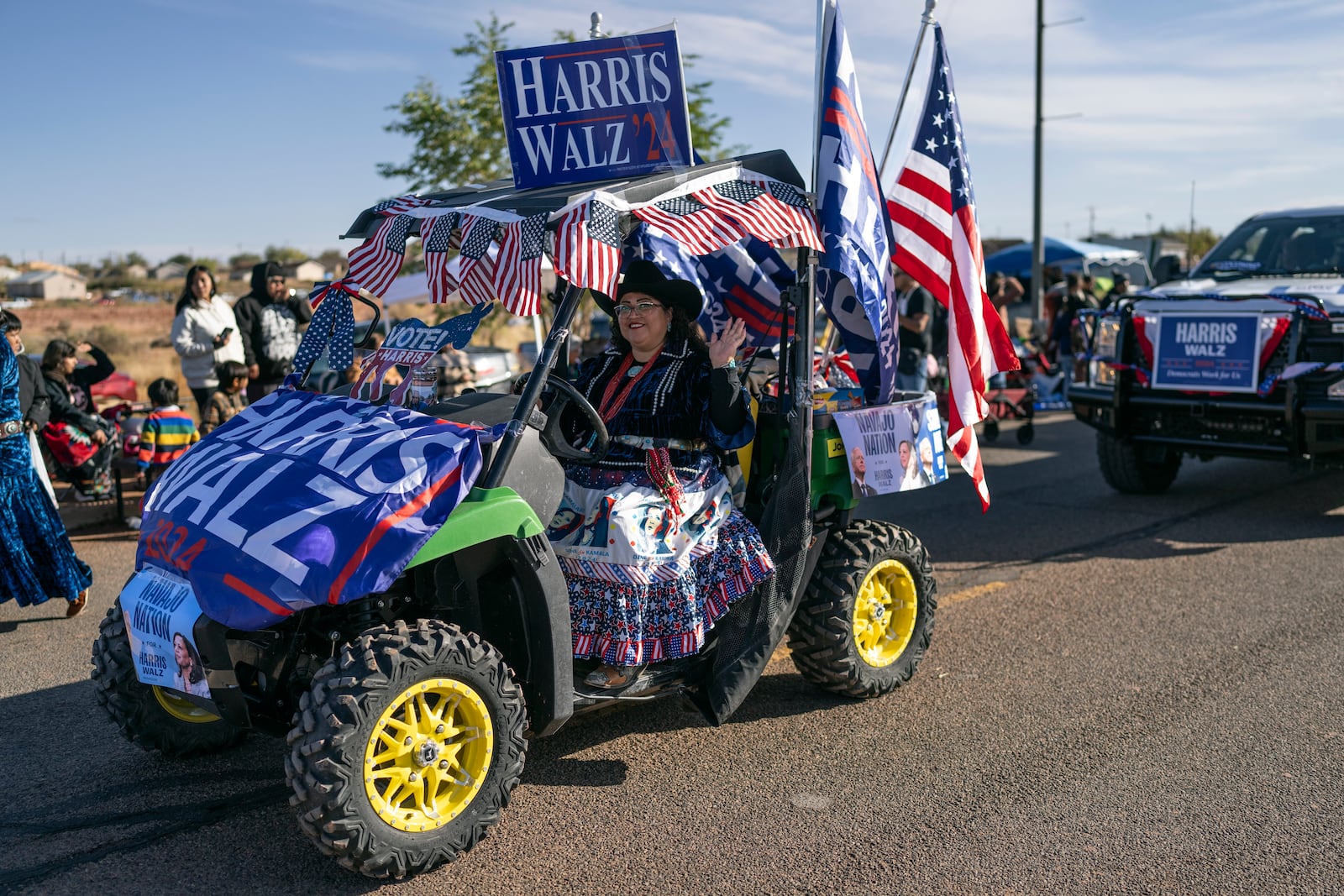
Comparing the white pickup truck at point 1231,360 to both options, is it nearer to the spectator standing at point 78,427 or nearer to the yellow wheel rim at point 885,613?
the yellow wheel rim at point 885,613

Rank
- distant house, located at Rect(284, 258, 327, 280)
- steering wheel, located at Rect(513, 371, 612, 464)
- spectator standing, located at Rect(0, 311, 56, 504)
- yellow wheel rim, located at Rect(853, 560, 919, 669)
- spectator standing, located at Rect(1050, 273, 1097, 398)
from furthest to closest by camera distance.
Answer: distant house, located at Rect(284, 258, 327, 280) → spectator standing, located at Rect(1050, 273, 1097, 398) → spectator standing, located at Rect(0, 311, 56, 504) → yellow wheel rim, located at Rect(853, 560, 919, 669) → steering wheel, located at Rect(513, 371, 612, 464)

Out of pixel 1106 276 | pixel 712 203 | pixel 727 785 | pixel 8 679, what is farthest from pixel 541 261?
pixel 1106 276

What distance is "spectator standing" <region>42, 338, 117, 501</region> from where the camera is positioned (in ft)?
27.7

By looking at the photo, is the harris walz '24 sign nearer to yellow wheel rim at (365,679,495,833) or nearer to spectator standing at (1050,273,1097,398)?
yellow wheel rim at (365,679,495,833)

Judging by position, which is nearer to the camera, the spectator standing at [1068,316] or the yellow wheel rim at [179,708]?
the yellow wheel rim at [179,708]

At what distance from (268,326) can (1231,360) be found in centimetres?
744

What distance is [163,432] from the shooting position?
8.57m

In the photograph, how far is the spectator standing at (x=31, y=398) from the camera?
6.35m

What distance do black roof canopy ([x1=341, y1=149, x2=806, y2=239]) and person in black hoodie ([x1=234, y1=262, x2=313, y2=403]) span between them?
5144 mm

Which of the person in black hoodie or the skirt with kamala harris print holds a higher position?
the person in black hoodie

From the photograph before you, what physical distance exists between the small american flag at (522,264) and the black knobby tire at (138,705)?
1828mm

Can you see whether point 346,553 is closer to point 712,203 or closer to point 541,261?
point 541,261

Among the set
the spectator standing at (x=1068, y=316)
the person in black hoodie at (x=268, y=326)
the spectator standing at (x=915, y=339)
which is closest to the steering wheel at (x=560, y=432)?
the person in black hoodie at (x=268, y=326)

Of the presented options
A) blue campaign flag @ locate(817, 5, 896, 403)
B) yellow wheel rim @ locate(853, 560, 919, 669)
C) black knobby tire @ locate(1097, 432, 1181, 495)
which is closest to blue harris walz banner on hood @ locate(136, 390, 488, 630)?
blue campaign flag @ locate(817, 5, 896, 403)
